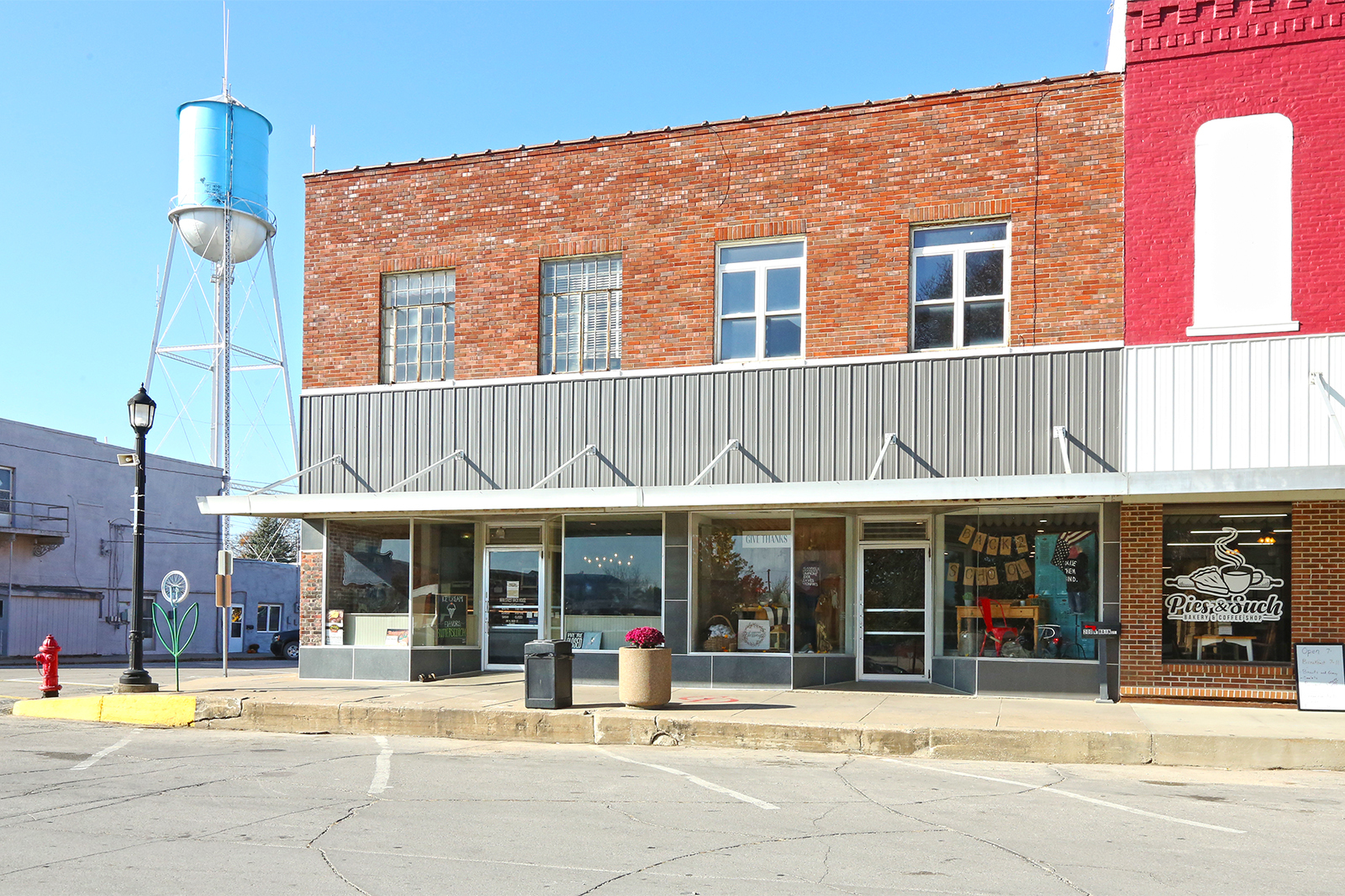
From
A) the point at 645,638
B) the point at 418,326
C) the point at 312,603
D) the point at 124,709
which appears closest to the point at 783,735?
the point at 645,638

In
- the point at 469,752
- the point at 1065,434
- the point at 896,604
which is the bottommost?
the point at 469,752

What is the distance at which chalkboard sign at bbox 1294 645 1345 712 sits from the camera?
14.3 meters

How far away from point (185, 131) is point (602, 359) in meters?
26.4

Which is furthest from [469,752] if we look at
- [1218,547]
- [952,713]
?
[1218,547]

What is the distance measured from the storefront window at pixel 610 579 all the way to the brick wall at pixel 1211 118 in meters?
7.28

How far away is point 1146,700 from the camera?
1511 cm

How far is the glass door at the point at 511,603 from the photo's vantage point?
1886 cm

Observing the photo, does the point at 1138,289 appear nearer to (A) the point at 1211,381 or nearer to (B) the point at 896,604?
(A) the point at 1211,381

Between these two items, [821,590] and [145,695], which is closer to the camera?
[145,695]

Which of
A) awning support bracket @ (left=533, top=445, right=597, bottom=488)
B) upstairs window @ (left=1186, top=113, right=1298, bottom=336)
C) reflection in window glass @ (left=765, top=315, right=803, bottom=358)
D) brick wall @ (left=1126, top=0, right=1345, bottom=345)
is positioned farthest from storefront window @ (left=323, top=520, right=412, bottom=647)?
upstairs window @ (left=1186, top=113, right=1298, bottom=336)

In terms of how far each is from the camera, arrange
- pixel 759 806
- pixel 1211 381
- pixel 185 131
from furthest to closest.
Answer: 1. pixel 185 131
2. pixel 1211 381
3. pixel 759 806

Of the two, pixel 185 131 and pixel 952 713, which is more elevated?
pixel 185 131

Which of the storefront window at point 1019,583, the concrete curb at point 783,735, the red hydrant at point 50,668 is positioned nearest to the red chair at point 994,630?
A: the storefront window at point 1019,583

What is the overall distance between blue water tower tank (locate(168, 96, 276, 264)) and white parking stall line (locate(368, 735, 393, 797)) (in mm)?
28861
